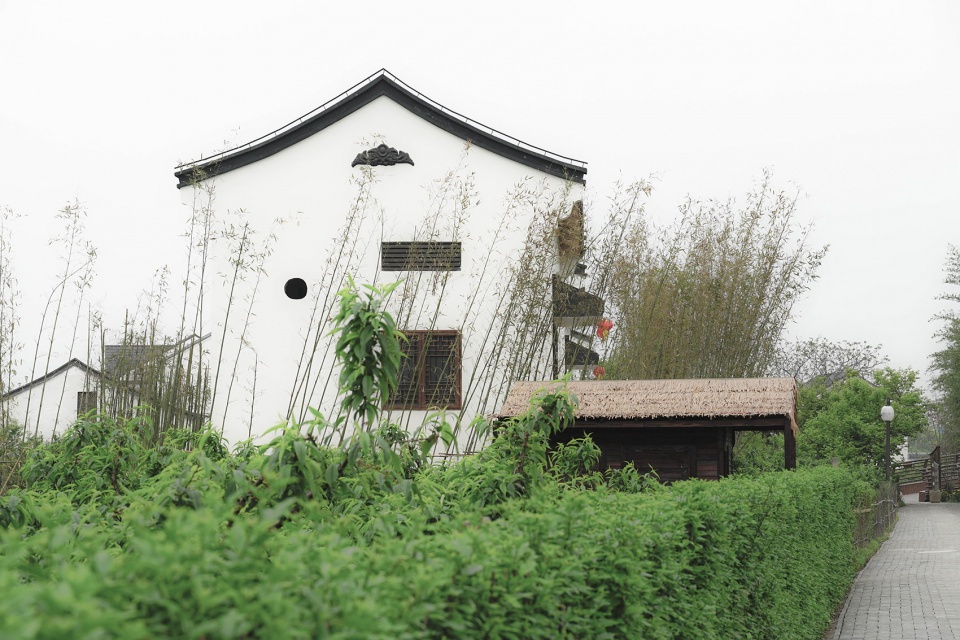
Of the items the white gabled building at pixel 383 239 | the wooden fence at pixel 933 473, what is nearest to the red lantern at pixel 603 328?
the white gabled building at pixel 383 239

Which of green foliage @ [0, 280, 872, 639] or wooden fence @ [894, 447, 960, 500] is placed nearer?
green foliage @ [0, 280, 872, 639]

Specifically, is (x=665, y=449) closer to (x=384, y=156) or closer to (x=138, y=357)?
(x=138, y=357)

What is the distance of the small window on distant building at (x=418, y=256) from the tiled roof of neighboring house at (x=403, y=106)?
150cm

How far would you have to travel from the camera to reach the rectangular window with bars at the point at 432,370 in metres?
12.3

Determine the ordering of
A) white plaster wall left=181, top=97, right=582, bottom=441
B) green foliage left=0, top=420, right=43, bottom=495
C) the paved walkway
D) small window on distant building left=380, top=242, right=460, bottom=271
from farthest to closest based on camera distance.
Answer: white plaster wall left=181, top=97, right=582, bottom=441, small window on distant building left=380, top=242, right=460, bottom=271, the paved walkway, green foliage left=0, top=420, right=43, bottom=495

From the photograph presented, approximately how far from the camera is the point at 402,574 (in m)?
2.23

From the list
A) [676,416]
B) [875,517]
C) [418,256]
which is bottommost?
[875,517]

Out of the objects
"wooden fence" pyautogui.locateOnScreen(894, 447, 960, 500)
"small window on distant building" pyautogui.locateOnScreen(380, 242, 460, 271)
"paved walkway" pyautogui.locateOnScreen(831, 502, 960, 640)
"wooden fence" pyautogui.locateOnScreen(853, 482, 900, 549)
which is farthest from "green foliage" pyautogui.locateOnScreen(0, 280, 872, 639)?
"wooden fence" pyautogui.locateOnScreen(894, 447, 960, 500)

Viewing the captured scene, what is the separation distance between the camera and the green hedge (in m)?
1.66

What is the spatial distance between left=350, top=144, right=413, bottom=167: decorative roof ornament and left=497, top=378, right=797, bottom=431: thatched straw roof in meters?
4.73

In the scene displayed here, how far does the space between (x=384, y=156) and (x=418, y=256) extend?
161cm

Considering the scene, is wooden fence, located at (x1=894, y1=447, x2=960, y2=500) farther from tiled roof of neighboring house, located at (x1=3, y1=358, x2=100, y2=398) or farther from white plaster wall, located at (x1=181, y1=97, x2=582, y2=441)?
tiled roof of neighboring house, located at (x1=3, y1=358, x2=100, y2=398)

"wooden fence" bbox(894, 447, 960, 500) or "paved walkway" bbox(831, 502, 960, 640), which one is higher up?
"wooden fence" bbox(894, 447, 960, 500)

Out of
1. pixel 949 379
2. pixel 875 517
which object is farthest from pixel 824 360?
pixel 875 517
